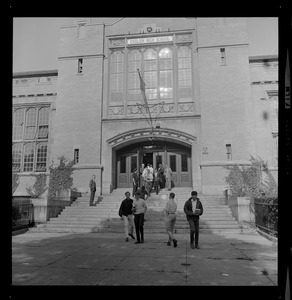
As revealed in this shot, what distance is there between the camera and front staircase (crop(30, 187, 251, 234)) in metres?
13.7

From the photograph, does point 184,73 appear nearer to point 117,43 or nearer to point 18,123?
point 117,43

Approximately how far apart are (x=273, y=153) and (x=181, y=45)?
10251 mm

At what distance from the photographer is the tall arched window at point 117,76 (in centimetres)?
2286

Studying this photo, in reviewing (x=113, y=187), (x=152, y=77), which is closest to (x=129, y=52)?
(x=152, y=77)

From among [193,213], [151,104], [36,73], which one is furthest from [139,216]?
[36,73]

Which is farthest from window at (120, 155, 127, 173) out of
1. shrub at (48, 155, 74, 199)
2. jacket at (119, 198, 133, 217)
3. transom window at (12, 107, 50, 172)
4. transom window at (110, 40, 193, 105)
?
jacket at (119, 198, 133, 217)

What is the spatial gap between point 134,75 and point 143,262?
17.7m

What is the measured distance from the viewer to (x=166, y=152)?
2248 centimetres

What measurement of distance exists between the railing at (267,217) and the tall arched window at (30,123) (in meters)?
17.8

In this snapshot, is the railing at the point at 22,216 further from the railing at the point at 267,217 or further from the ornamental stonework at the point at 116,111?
the railing at the point at 267,217

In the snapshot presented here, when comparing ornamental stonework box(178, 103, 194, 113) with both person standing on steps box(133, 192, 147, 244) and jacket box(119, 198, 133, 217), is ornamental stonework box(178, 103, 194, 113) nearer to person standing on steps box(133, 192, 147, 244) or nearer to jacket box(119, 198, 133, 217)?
jacket box(119, 198, 133, 217)
